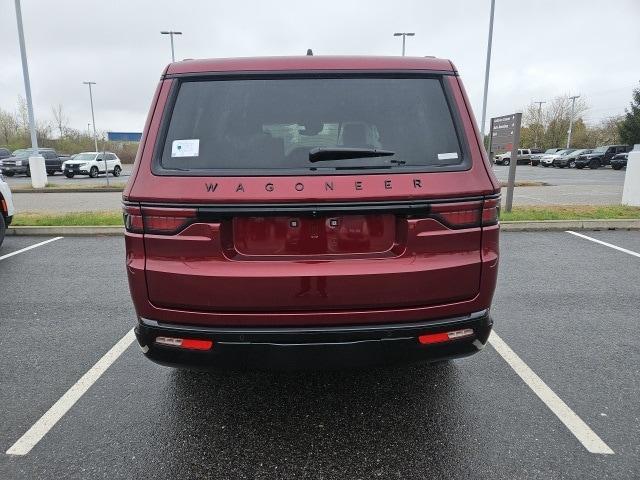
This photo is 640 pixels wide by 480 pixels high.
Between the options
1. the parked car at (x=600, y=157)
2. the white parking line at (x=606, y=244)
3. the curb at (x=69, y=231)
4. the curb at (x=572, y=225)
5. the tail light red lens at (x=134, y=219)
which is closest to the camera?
the tail light red lens at (x=134, y=219)

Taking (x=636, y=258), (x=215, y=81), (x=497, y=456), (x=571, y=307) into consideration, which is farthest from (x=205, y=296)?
(x=636, y=258)

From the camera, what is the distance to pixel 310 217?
212cm

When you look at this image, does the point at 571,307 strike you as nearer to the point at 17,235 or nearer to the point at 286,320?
the point at 286,320

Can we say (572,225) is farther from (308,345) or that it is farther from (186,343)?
(186,343)

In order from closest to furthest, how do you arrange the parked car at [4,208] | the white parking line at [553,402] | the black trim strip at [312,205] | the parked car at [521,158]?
1. the black trim strip at [312,205]
2. the white parking line at [553,402]
3. the parked car at [4,208]
4. the parked car at [521,158]

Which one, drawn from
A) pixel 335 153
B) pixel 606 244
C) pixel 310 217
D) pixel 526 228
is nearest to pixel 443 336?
pixel 310 217

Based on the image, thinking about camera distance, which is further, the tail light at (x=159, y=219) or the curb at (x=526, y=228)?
the curb at (x=526, y=228)

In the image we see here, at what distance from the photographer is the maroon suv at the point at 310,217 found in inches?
84.1

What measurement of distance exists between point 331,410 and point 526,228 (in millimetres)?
6881

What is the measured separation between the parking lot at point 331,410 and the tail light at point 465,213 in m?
1.18

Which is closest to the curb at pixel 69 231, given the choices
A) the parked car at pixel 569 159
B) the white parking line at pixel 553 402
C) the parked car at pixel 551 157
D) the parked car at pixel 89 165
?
the white parking line at pixel 553 402

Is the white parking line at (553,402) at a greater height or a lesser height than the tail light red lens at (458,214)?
lesser

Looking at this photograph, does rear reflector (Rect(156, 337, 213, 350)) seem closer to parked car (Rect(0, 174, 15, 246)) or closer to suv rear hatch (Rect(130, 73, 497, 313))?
suv rear hatch (Rect(130, 73, 497, 313))

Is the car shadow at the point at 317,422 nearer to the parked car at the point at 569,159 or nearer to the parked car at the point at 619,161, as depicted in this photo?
the parked car at the point at 619,161
